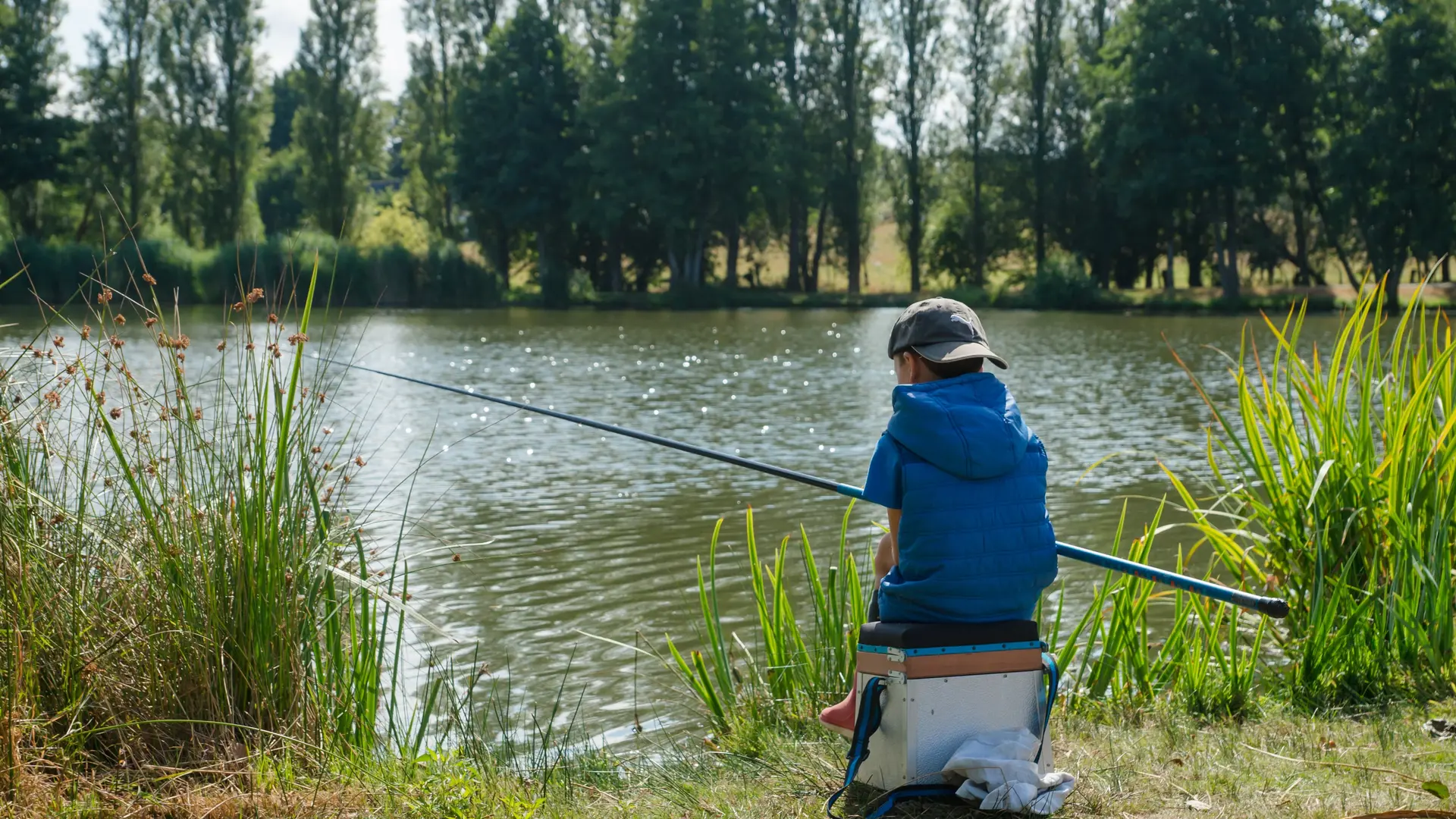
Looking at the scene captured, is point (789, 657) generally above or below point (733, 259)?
below

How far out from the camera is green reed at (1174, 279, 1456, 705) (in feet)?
14.9

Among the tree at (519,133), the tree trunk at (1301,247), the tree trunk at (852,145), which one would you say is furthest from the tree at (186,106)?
the tree trunk at (1301,247)

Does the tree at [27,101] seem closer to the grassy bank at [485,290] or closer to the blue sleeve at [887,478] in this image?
the grassy bank at [485,290]

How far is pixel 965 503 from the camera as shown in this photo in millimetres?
3088

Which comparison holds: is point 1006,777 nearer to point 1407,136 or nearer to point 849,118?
point 1407,136

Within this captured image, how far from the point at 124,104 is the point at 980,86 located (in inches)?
1170

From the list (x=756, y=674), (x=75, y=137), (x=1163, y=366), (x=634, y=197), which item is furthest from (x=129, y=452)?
(x=75, y=137)

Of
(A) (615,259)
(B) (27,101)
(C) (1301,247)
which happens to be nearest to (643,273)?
(A) (615,259)

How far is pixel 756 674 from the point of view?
15.1 ft

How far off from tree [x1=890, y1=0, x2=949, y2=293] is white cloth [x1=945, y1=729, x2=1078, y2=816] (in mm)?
48814

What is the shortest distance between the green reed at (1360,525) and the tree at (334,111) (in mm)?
47671

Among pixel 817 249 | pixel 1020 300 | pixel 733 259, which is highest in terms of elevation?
pixel 817 249

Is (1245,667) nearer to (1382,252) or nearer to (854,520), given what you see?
(854,520)

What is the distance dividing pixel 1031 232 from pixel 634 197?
15.3m
